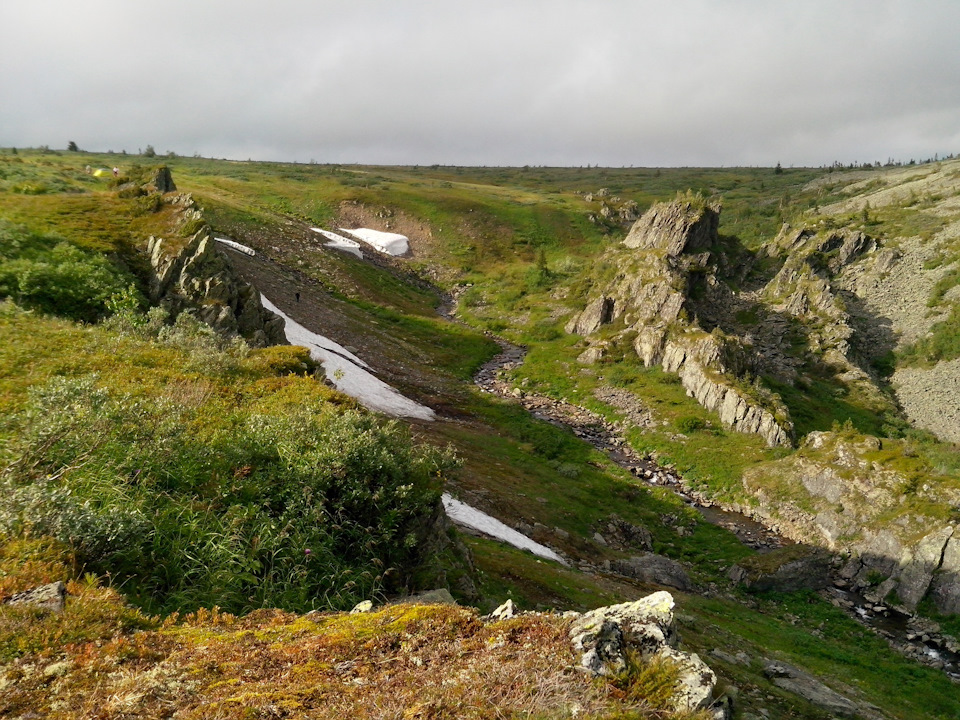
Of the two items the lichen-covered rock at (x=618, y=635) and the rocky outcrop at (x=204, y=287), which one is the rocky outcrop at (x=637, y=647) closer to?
the lichen-covered rock at (x=618, y=635)

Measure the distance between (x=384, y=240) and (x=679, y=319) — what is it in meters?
66.0

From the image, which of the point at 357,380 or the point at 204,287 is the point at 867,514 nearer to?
the point at 357,380

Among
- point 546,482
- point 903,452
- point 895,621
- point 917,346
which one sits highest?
point 917,346

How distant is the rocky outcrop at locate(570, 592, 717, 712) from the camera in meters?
5.03

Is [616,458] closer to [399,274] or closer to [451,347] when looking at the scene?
[451,347]

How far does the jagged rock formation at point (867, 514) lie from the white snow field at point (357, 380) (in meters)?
24.9

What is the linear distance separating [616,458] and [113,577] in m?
39.1

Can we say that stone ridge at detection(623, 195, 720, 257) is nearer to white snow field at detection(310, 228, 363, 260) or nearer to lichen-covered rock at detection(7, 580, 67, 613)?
white snow field at detection(310, 228, 363, 260)

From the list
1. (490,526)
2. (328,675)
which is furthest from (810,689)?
(328,675)

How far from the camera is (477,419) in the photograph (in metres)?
43.7

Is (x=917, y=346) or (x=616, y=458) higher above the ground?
(x=917, y=346)

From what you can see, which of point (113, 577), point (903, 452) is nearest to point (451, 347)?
point (903, 452)

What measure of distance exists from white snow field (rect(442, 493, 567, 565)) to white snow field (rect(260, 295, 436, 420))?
1331cm

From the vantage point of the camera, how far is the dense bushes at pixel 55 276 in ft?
61.4
